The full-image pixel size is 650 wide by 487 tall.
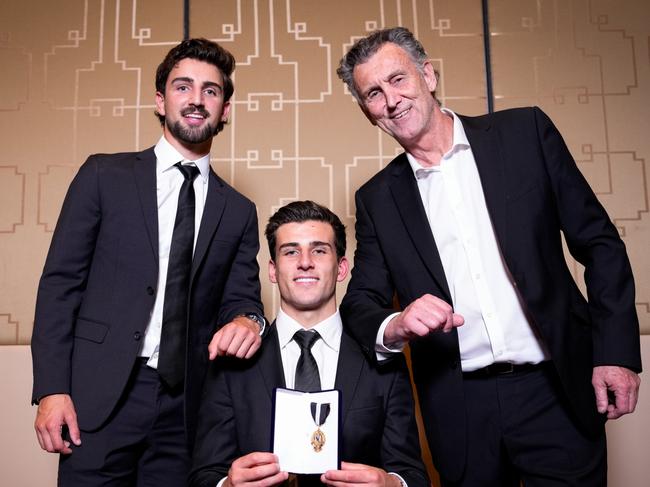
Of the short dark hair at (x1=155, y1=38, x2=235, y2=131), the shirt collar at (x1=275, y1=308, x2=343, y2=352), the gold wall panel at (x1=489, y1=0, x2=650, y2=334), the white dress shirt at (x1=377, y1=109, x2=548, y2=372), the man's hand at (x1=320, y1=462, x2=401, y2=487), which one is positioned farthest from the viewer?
the gold wall panel at (x1=489, y1=0, x2=650, y2=334)

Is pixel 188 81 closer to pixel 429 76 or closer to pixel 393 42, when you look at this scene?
pixel 393 42

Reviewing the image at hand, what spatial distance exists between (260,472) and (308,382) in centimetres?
37

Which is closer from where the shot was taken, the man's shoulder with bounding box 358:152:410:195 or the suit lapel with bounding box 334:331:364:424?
the suit lapel with bounding box 334:331:364:424

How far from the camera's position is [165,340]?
1767 millimetres

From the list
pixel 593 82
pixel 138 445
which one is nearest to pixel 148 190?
pixel 138 445

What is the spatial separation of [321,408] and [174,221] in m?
0.80

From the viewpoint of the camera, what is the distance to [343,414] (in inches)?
67.2

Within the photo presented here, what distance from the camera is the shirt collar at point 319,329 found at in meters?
1.84

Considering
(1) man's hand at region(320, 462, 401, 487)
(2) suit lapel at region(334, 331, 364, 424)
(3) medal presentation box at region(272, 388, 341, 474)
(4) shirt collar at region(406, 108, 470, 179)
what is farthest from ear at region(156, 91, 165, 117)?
(1) man's hand at region(320, 462, 401, 487)

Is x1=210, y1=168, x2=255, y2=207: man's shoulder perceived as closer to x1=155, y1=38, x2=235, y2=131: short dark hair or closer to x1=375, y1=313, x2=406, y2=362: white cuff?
x1=155, y1=38, x2=235, y2=131: short dark hair

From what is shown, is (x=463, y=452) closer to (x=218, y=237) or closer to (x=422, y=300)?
(x=422, y=300)

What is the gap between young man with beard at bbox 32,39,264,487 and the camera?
1.68 m

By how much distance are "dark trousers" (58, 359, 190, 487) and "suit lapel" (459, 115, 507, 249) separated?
1038 millimetres

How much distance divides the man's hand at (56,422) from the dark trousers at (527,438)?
1034 millimetres
